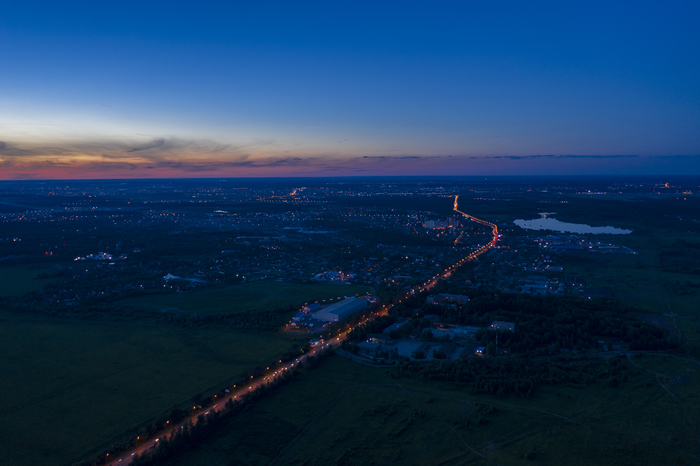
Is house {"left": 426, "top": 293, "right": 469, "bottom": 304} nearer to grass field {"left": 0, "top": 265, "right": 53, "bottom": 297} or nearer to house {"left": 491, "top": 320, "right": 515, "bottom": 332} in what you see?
house {"left": 491, "top": 320, "right": 515, "bottom": 332}

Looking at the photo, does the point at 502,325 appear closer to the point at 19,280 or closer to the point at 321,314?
the point at 321,314

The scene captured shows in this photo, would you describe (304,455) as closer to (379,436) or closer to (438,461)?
(379,436)

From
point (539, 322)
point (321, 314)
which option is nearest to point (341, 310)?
point (321, 314)

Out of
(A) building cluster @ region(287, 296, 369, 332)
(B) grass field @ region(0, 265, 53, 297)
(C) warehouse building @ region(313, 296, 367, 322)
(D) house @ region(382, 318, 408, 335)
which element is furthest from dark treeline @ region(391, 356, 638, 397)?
(B) grass field @ region(0, 265, 53, 297)

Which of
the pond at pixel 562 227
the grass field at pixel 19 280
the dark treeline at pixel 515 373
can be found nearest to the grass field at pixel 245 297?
the grass field at pixel 19 280

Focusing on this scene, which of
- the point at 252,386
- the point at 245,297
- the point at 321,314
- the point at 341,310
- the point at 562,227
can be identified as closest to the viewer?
the point at 252,386

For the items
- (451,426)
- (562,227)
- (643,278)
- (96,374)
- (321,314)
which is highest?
(562,227)
